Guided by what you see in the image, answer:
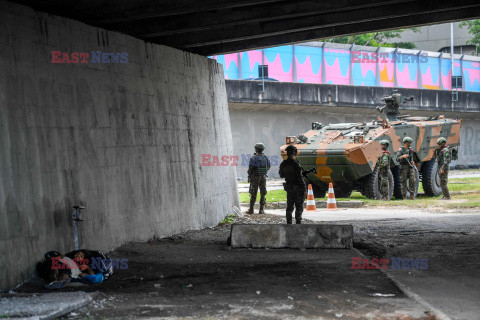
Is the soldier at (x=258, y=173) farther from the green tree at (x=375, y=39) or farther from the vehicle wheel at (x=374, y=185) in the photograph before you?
the green tree at (x=375, y=39)

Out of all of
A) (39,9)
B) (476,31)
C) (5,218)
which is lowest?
(5,218)

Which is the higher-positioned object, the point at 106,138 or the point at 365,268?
the point at 106,138

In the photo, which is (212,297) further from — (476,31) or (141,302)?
(476,31)

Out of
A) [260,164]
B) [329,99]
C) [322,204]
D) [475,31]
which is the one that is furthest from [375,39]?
[260,164]

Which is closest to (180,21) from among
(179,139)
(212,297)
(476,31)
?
(179,139)

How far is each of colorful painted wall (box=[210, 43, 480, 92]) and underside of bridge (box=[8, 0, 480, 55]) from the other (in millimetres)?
17452

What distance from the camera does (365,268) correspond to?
915 centimetres

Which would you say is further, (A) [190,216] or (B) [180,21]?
(A) [190,216]

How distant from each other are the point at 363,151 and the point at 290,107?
1350 cm

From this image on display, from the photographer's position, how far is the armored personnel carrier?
19.7 metres

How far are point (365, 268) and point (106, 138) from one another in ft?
12.6

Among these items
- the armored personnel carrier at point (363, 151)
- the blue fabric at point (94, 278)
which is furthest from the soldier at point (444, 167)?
the blue fabric at point (94, 278)

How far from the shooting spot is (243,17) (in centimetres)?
1145

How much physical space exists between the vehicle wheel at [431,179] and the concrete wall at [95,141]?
9713mm
